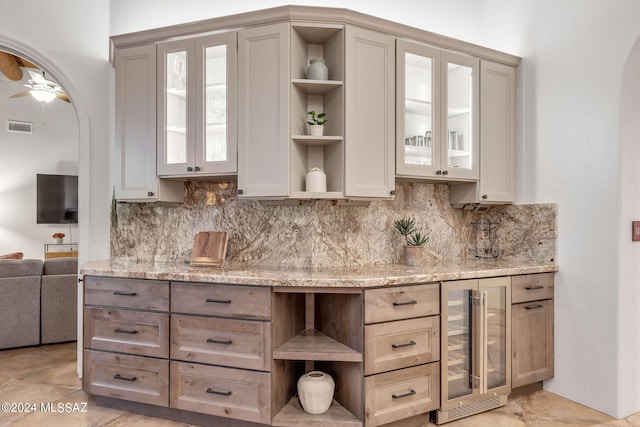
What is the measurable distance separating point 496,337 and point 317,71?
2.09 metres

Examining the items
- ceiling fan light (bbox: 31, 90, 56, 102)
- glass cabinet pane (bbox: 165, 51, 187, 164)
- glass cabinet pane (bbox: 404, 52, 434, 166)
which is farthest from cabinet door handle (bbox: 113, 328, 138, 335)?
ceiling fan light (bbox: 31, 90, 56, 102)

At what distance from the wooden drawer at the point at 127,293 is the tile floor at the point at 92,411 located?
70 cm

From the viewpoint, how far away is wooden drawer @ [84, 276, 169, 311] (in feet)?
8.39

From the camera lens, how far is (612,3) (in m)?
2.75

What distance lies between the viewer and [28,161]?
7051mm

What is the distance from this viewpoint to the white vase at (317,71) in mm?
2715

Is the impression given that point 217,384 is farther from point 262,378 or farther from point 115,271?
point 115,271

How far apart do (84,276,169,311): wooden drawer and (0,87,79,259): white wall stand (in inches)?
209

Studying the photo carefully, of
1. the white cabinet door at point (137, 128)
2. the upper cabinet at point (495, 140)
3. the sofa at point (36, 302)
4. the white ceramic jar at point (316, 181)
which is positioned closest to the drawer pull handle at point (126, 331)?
the white cabinet door at point (137, 128)

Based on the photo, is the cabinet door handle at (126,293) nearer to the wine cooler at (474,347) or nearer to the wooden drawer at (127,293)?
the wooden drawer at (127,293)

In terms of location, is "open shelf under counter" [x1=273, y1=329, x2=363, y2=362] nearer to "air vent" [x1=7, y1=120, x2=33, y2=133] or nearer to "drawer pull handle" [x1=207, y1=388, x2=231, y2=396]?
"drawer pull handle" [x1=207, y1=388, x2=231, y2=396]

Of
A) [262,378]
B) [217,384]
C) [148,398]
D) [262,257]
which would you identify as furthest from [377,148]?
[148,398]

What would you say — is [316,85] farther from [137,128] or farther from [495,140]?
[495,140]

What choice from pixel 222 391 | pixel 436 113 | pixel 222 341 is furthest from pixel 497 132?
pixel 222 391
